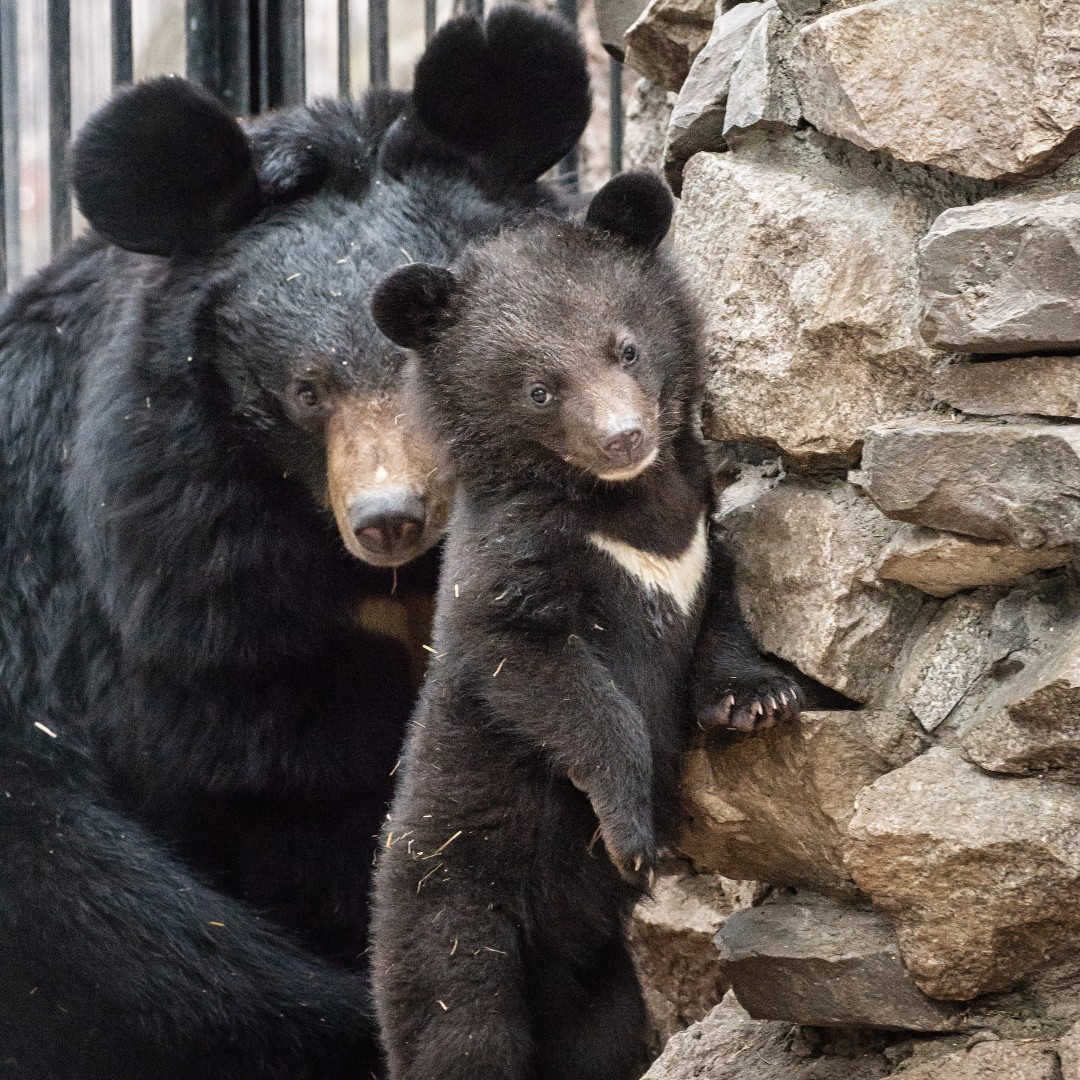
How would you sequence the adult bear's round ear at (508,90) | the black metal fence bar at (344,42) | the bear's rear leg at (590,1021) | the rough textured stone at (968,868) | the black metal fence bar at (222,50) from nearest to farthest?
the rough textured stone at (968,868) → the bear's rear leg at (590,1021) → the adult bear's round ear at (508,90) → the black metal fence bar at (344,42) → the black metal fence bar at (222,50)

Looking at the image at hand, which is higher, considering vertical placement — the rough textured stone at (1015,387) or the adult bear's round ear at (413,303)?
the rough textured stone at (1015,387)

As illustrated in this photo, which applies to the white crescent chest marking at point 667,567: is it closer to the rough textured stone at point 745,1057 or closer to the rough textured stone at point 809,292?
the rough textured stone at point 809,292

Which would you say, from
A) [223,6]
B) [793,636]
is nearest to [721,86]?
[793,636]

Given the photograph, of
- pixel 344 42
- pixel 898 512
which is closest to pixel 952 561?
pixel 898 512

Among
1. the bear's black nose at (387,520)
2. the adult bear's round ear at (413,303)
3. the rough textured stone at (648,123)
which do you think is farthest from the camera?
the rough textured stone at (648,123)

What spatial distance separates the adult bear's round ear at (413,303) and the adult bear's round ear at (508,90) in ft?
3.58

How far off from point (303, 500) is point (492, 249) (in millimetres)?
1105

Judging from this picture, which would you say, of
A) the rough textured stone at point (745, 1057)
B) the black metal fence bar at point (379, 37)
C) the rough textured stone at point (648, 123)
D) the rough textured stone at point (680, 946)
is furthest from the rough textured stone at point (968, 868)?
the black metal fence bar at point (379, 37)

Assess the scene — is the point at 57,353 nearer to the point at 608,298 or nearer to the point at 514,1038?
the point at 608,298

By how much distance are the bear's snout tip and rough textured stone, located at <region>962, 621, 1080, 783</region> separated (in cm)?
130

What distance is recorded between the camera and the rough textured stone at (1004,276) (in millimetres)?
2369

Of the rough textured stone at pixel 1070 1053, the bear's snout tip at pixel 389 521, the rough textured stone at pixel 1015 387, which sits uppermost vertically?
the rough textured stone at pixel 1015 387

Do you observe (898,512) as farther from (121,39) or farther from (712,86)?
(121,39)

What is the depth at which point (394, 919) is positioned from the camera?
3035mm
